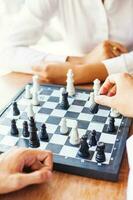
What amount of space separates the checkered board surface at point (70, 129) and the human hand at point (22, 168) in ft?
0.14

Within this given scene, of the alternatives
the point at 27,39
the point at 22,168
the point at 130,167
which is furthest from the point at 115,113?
the point at 27,39

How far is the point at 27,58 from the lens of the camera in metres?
1.47

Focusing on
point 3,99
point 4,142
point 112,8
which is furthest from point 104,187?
point 112,8

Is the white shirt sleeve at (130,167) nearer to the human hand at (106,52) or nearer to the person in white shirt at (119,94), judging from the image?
the person in white shirt at (119,94)

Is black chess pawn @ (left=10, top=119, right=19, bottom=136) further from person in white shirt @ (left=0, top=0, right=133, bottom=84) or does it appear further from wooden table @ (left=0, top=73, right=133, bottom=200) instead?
person in white shirt @ (left=0, top=0, right=133, bottom=84)

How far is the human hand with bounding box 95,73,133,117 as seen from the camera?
3.41 ft

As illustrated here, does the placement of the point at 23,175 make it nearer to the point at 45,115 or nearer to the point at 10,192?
the point at 10,192

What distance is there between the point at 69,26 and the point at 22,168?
96 cm

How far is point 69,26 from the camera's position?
1.65m

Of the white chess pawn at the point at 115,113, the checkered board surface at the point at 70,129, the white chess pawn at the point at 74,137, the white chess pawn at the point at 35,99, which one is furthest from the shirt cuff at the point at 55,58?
the white chess pawn at the point at 74,137

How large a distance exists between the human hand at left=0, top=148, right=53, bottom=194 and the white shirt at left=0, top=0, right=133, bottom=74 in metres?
0.62

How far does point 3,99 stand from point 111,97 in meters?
0.40

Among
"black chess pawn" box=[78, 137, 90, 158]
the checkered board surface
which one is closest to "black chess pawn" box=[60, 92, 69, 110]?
the checkered board surface

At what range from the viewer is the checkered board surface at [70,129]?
87 centimetres
